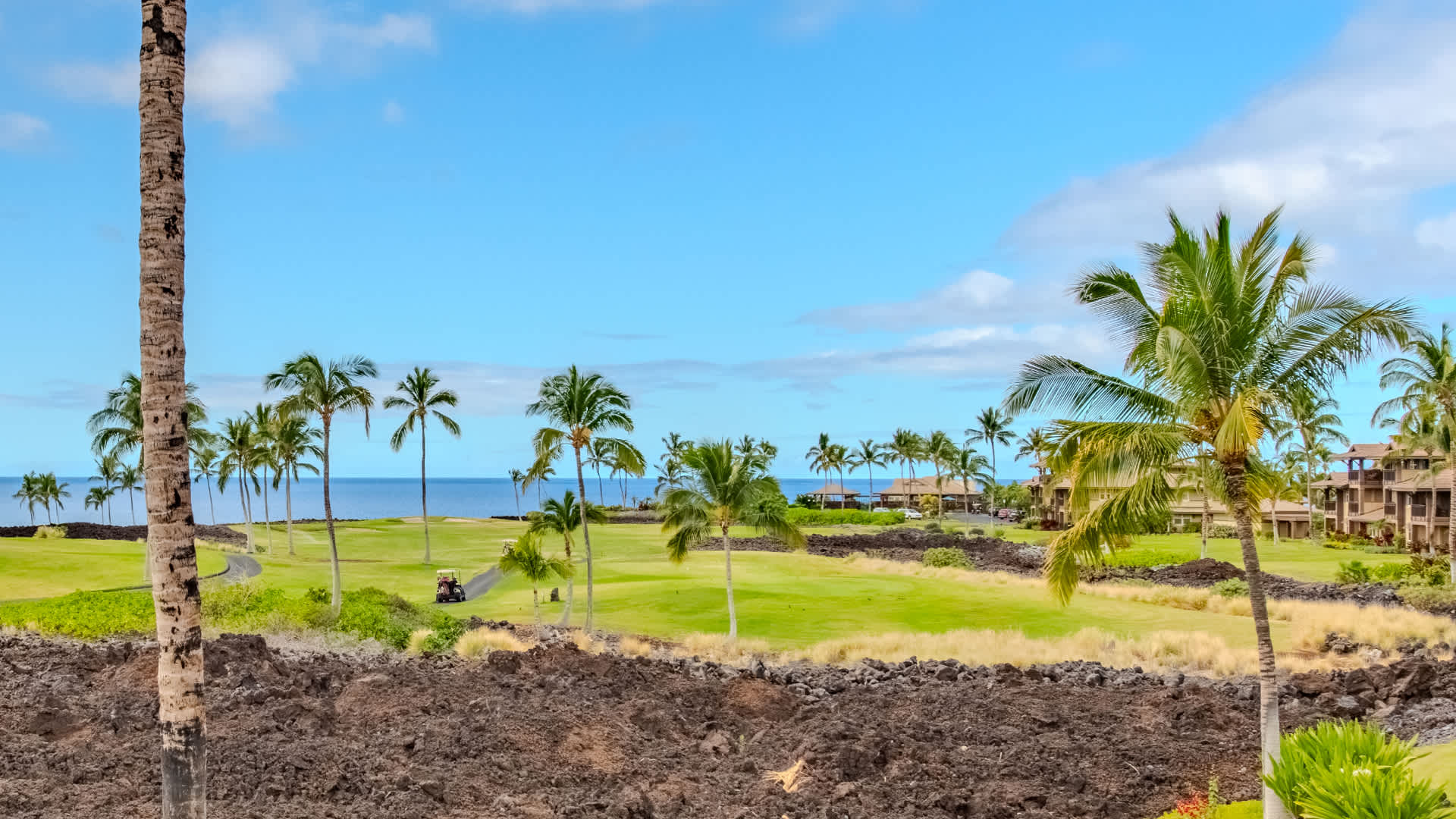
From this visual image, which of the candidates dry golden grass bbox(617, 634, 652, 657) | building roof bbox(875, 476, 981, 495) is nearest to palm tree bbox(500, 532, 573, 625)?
dry golden grass bbox(617, 634, 652, 657)

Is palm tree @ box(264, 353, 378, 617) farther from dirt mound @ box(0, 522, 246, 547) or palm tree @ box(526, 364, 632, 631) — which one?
dirt mound @ box(0, 522, 246, 547)

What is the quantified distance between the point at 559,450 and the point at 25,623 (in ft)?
60.5

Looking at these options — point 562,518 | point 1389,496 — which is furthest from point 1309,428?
point 562,518

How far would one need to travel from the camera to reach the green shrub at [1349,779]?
32.1ft

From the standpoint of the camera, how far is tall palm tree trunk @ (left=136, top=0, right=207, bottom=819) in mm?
9203

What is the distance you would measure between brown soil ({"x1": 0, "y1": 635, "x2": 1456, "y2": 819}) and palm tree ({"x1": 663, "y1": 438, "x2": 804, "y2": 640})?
599 inches

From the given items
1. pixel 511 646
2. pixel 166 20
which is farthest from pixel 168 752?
pixel 511 646

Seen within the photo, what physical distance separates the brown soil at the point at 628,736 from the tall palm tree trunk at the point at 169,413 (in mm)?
3128

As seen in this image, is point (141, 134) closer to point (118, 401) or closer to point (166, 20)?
point (166, 20)

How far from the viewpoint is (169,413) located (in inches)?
366

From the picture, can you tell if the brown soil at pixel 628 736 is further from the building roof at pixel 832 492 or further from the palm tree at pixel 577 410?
the building roof at pixel 832 492

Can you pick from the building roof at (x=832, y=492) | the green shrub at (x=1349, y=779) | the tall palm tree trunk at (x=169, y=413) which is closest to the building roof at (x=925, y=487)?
the building roof at (x=832, y=492)

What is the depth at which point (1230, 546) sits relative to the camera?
7444 cm

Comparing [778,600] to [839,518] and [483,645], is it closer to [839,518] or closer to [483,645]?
[483,645]
